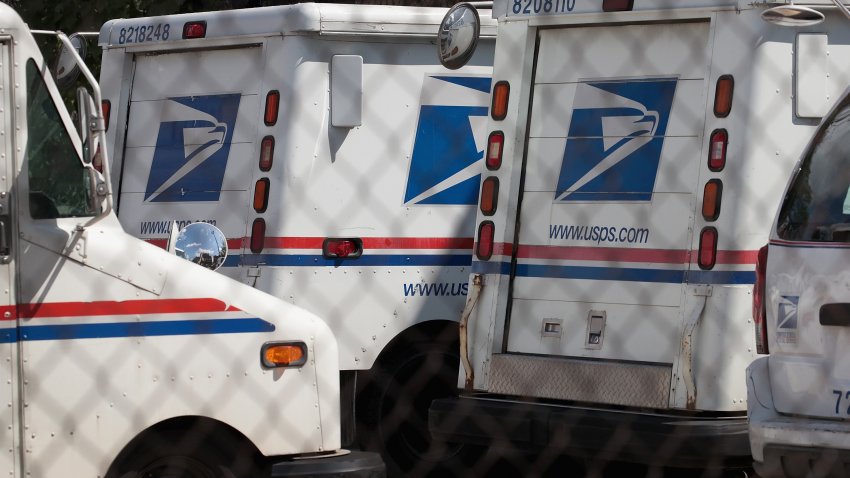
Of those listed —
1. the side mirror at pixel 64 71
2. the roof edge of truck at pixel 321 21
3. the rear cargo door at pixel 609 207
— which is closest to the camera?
the rear cargo door at pixel 609 207

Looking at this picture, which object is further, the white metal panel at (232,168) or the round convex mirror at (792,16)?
the white metal panel at (232,168)

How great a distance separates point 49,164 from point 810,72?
3251mm

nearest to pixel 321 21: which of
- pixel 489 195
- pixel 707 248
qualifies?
pixel 489 195

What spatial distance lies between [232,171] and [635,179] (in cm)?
230

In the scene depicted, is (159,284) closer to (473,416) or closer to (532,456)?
(473,416)

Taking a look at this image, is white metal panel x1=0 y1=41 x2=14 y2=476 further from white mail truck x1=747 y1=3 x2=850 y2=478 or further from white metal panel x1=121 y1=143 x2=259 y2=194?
white metal panel x1=121 y1=143 x2=259 y2=194

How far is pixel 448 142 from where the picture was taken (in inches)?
301

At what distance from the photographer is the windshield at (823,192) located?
4.91m

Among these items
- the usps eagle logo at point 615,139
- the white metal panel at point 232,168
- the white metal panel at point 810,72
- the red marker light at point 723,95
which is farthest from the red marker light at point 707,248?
the white metal panel at point 232,168

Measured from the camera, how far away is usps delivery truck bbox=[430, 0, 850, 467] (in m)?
6.02

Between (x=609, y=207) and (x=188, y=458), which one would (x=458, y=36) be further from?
(x=188, y=458)

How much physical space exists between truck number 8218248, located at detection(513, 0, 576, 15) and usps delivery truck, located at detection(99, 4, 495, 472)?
0.90 m

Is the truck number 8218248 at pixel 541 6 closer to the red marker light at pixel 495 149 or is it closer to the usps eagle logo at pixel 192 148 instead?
the red marker light at pixel 495 149

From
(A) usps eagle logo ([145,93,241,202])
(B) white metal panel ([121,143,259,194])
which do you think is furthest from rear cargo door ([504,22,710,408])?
(A) usps eagle logo ([145,93,241,202])
